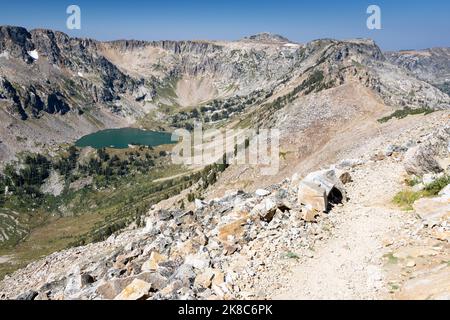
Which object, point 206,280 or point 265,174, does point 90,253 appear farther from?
point 265,174

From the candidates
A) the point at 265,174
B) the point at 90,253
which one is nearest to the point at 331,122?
the point at 265,174

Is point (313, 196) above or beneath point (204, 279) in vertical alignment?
above

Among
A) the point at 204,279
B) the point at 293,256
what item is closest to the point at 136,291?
the point at 204,279

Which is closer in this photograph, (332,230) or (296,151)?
(332,230)

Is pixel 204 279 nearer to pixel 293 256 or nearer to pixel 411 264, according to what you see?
pixel 293 256

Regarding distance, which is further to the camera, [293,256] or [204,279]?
[293,256]
